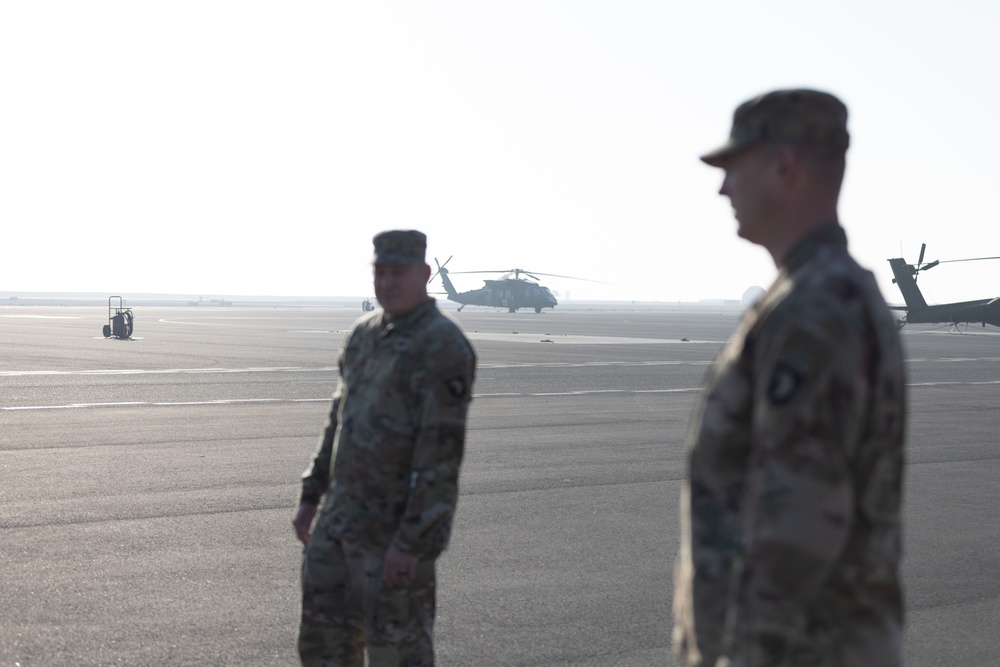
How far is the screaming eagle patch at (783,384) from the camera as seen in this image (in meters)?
2.21

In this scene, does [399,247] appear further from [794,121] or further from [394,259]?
[794,121]

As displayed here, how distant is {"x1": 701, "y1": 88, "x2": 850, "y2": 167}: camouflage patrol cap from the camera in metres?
2.50

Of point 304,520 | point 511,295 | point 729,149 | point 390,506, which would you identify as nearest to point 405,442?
point 390,506

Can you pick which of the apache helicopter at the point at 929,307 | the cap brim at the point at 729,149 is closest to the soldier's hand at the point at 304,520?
the cap brim at the point at 729,149

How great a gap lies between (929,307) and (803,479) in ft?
148

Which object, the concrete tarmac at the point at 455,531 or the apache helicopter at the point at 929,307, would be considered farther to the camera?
the apache helicopter at the point at 929,307

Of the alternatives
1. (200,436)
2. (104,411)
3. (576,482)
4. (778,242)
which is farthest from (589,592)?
(104,411)

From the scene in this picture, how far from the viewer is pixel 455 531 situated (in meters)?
8.67

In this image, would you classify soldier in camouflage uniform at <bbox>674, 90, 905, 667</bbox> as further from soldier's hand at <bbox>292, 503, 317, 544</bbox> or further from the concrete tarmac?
the concrete tarmac

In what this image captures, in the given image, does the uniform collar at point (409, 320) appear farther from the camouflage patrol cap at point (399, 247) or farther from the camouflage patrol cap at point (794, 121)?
the camouflage patrol cap at point (794, 121)

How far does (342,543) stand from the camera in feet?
13.6

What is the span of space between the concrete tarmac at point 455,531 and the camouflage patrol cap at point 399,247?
223cm

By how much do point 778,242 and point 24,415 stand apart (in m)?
15.7

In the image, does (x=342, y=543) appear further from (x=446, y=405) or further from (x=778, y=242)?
(x=778, y=242)
